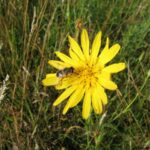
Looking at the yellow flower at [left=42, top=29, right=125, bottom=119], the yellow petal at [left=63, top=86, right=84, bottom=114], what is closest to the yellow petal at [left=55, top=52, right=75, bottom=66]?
the yellow flower at [left=42, top=29, right=125, bottom=119]

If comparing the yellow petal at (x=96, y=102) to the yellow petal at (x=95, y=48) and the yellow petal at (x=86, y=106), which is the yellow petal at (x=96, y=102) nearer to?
the yellow petal at (x=86, y=106)

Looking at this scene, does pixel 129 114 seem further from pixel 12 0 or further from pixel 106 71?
pixel 12 0

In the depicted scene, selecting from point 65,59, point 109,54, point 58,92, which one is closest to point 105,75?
point 109,54

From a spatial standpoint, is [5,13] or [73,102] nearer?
[73,102]

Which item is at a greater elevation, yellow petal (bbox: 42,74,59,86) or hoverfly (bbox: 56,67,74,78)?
hoverfly (bbox: 56,67,74,78)

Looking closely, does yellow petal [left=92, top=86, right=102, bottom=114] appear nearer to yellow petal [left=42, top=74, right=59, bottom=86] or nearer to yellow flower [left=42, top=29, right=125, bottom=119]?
→ yellow flower [left=42, top=29, right=125, bottom=119]

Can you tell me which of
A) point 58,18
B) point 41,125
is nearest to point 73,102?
point 41,125

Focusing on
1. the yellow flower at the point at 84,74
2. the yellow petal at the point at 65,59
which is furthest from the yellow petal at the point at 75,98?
the yellow petal at the point at 65,59
